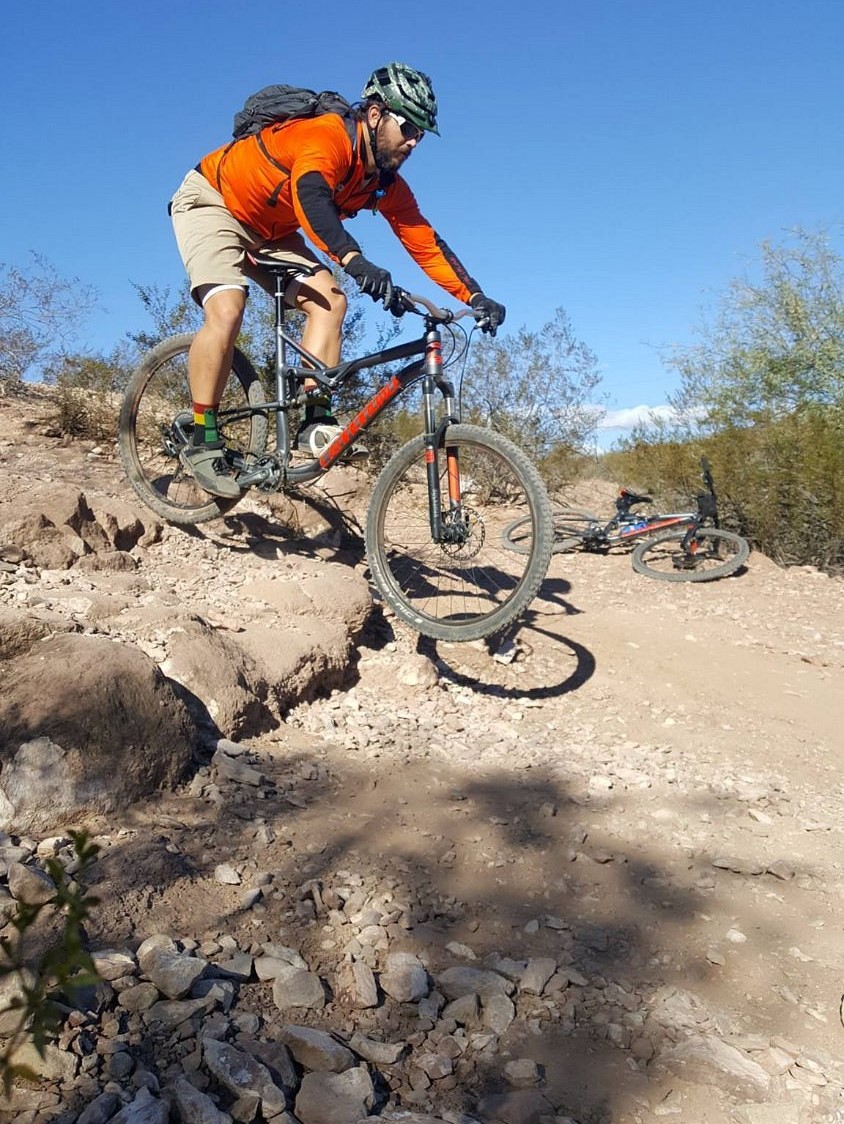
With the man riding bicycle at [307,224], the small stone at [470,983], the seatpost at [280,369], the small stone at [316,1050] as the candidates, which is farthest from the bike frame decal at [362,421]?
the small stone at [316,1050]

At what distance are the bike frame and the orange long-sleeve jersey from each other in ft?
1.27

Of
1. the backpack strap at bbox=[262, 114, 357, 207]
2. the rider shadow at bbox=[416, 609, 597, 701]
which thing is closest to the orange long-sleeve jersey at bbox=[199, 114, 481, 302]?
the backpack strap at bbox=[262, 114, 357, 207]

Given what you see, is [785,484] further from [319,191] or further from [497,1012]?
[497,1012]

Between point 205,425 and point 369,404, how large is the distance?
90cm

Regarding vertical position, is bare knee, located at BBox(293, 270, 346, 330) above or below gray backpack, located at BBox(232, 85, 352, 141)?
below

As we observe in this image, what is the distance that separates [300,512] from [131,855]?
293 cm

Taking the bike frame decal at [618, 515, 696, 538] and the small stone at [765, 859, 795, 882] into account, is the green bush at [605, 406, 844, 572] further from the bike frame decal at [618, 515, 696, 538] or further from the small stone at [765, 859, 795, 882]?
the small stone at [765, 859, 795, 882]

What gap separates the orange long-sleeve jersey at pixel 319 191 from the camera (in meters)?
3.25

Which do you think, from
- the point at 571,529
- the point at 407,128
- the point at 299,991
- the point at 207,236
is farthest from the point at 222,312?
the point at 571,529

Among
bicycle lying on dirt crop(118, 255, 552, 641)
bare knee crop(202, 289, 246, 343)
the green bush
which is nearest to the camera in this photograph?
bicycle lying on dirt crop(118, 255, 552, 641)

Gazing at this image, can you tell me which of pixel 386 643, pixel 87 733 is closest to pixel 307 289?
pixel 386 643

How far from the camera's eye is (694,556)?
22.3 ft

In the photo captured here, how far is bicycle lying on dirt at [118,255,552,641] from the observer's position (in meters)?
3.36

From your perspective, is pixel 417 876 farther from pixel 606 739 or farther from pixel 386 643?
pixel 386 643
